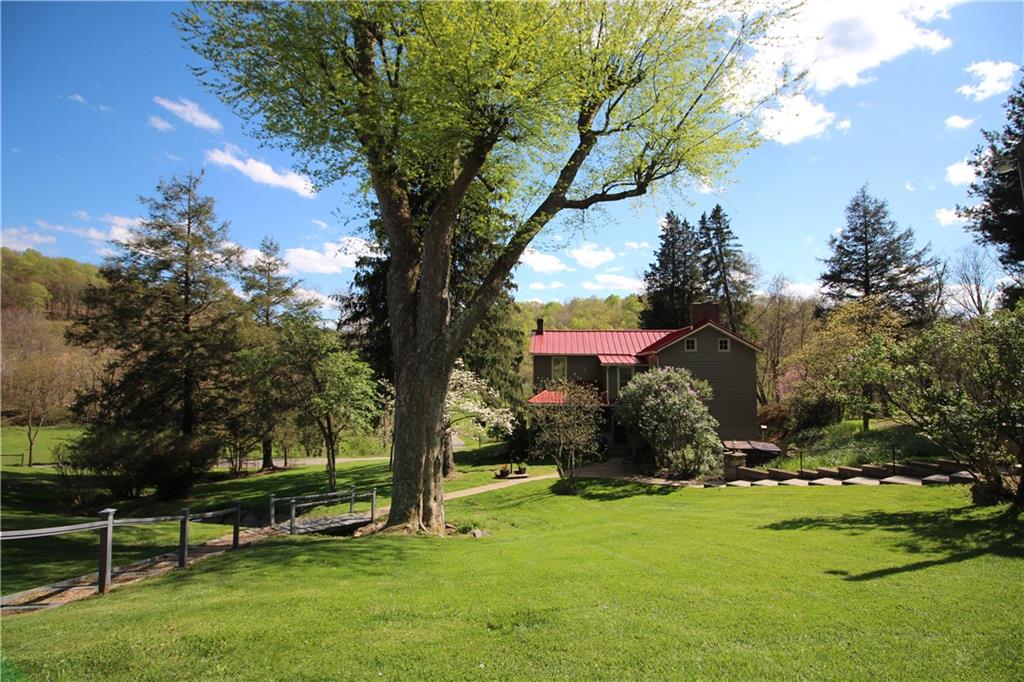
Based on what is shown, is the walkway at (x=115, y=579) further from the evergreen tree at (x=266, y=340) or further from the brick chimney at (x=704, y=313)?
the brick chimney at (x=704, y=313)

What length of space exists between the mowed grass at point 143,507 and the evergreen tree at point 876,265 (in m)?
27.6

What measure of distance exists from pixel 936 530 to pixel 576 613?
6.92 meters

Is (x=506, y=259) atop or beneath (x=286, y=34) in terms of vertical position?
beneath

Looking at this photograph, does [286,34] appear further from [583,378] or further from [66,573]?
[583,378]

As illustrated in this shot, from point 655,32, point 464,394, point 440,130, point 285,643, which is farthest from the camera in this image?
point 464,394

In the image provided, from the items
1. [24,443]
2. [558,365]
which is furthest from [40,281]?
[558,365]

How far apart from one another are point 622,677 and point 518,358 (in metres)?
21.5

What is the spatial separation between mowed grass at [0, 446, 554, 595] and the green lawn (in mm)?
11248

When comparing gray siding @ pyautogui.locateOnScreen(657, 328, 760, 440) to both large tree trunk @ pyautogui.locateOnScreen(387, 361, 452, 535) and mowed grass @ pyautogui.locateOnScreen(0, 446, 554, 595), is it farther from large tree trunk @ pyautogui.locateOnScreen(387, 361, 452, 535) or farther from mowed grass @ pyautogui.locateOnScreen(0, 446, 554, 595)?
large tree trunk @ pyautogui.locateOnScreen(387, 361, 452, 535)

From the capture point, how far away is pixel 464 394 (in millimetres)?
19391

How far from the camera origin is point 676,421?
61.7ft

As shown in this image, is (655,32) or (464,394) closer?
(655,32)

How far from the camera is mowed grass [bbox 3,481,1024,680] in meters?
3.67

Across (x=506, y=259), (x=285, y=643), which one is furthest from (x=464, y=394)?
(x=285, y=643)
